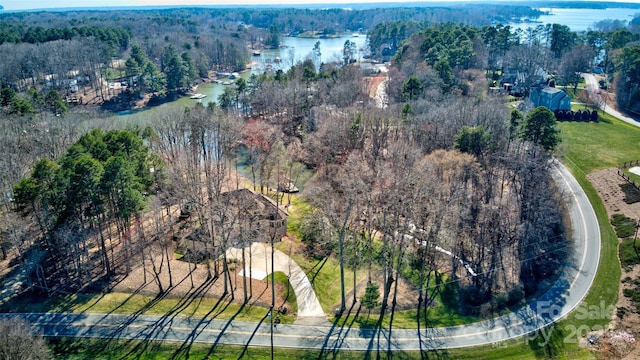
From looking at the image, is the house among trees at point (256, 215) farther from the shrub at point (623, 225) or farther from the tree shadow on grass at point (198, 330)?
the shrub at point (623, 225)

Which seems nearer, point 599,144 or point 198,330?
point 198,330

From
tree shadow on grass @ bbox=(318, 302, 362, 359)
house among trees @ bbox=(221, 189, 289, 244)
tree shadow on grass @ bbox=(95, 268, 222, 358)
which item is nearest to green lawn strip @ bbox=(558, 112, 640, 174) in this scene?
house among trees @ bbox=(221, 189, 289, 244)

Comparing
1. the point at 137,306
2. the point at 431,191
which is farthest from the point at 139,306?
the point at 431,191

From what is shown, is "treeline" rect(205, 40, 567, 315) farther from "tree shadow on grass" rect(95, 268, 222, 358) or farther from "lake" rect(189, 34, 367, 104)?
"lake" rect(189, 34, 367, 104)

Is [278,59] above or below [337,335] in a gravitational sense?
above

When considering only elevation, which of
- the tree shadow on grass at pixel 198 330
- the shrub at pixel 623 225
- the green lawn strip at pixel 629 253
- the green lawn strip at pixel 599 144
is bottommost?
the tree shadow on grass at pixel 198 330

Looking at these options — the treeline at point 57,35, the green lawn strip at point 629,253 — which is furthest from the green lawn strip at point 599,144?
the treeline at point 57,35

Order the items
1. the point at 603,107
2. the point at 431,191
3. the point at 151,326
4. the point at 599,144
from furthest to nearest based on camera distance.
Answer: the point at 603,107, the point at 599,144, the point at 431,191, the point at 151,326

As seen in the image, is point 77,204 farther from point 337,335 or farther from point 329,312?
point 337,335

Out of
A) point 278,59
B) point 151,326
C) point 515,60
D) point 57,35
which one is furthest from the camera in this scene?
point 278,59
